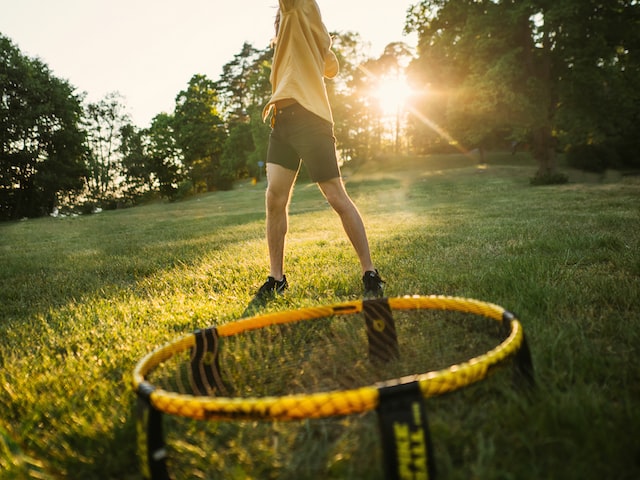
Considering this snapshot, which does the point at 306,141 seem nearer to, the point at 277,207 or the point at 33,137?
the point at 277,207

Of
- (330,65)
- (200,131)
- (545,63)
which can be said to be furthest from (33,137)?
(330,65)

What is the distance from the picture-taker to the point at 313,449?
1.42 m

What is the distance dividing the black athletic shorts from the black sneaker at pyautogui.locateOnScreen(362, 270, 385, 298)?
2.53 feet

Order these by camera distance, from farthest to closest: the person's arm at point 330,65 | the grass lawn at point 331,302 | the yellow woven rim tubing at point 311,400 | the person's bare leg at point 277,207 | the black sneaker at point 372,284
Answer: the person's arm at point 330,65 < the person's bare leg at point 277,207 < the black sneaker at point 372,284 < the grass lawn at point 331,302 < the yellow woven rim tubing at point 311,400

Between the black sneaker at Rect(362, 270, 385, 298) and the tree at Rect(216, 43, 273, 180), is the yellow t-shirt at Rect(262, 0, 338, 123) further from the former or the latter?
the tree at Rect(216, 43, 273, 180)

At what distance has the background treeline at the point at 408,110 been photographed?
739 inches

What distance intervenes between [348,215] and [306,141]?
63cm

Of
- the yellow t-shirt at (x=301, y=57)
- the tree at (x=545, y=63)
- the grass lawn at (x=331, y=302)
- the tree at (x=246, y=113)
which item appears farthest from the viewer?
the tree at (x=246, y=113)

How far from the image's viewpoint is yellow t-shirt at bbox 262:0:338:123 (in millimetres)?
3260

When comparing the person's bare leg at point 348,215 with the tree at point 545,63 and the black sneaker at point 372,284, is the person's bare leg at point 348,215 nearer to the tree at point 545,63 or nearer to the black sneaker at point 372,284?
the black sneaker at point 372,284

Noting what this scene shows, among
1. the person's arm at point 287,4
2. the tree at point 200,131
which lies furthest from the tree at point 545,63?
the tree at point 200,131

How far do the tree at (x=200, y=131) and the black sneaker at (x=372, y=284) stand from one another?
139 ft

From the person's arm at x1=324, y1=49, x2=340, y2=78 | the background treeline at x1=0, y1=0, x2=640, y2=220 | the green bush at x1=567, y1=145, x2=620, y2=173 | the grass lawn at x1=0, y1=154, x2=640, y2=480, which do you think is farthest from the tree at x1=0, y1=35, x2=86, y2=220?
the green bush at x1=567, y1=145, x2=620, y2=173

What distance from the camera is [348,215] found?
3328 millimetres
